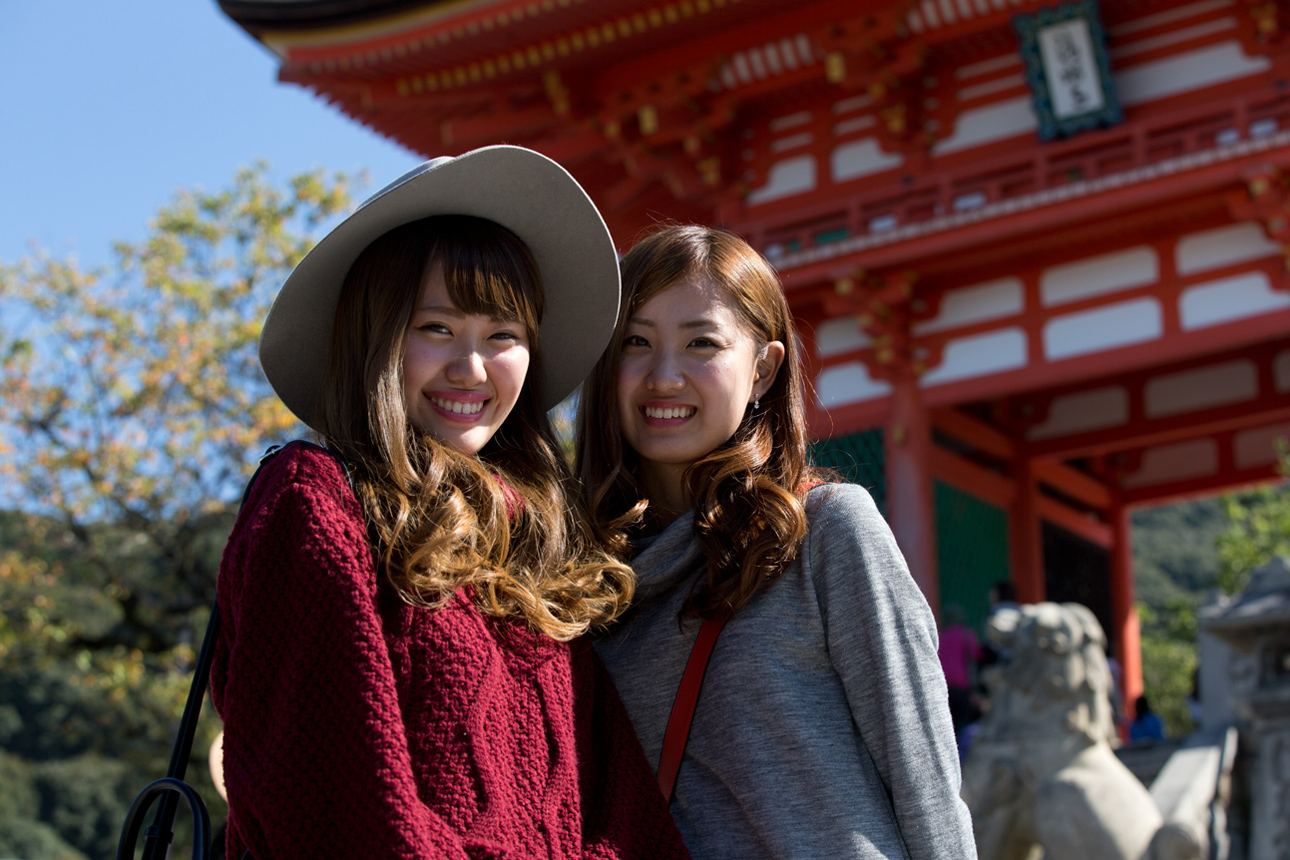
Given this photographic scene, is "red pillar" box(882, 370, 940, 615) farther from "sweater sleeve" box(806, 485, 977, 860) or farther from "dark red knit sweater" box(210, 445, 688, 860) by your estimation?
"dark red knit sweater" box(210, 445, 688, 860)

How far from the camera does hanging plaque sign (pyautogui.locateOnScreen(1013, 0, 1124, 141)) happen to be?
7262mm

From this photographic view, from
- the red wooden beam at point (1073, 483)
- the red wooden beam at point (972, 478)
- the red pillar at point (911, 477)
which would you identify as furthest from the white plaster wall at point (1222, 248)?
the red wooden beam at point (1073, 483)

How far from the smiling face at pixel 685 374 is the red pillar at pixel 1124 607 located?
9.85 meters

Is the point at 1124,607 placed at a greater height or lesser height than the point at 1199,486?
lesser

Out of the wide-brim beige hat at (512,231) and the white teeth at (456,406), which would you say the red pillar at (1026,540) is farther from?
the white teeth at (456,406)

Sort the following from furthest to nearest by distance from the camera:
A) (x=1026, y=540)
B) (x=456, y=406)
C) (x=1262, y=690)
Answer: (x=1026, y=540), (x=1262, y=690), (x=456, y=406)

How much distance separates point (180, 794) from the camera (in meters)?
1.42

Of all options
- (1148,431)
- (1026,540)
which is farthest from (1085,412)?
(1026,540)

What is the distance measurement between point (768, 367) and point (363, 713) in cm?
94

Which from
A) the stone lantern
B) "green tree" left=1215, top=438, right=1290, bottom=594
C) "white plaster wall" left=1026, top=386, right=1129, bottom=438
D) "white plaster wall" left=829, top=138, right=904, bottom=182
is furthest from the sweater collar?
"green tree" left=1215, top=438, right=1290, bottom=594

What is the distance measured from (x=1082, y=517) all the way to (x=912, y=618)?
10.0 metres

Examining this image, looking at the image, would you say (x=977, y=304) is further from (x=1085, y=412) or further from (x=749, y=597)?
(x=749, y=597)

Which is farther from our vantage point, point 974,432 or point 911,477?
point 974,432

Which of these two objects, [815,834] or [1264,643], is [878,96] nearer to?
[1264,643]
